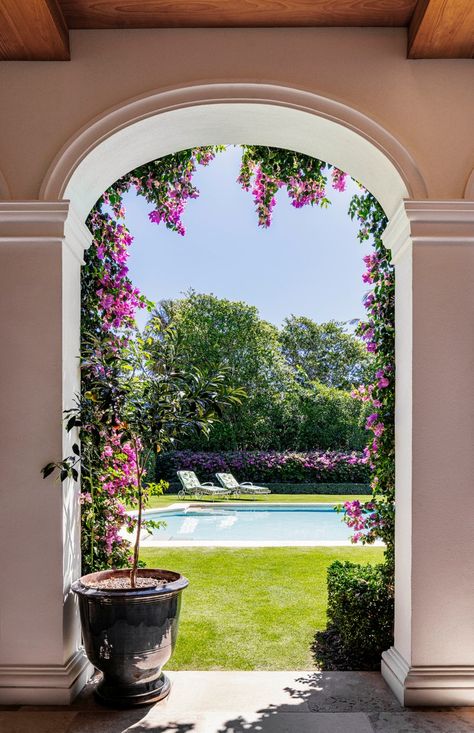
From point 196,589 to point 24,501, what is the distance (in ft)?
9.89

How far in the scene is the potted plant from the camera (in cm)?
323

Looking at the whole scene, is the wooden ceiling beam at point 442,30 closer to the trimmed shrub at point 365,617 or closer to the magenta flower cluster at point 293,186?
the magenta flower cluster at point 293,186

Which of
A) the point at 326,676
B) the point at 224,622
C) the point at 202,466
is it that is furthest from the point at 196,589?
the point at 202,466

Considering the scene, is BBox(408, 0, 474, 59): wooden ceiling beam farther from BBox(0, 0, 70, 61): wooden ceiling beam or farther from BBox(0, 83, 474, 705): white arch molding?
BBox(0, 0, 70, 61): wooden ceiling beam

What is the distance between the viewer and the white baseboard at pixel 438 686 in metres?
3.25

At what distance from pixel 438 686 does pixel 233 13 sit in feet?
12.0

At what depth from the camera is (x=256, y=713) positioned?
323cm

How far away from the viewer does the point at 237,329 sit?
68.2ft

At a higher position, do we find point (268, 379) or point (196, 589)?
point (268, 379)

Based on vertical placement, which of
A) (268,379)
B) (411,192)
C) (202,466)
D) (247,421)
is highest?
(411,192)

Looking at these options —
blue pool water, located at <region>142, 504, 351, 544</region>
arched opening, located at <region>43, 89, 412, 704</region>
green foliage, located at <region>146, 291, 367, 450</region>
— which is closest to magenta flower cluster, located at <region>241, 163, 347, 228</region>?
arched opening, located at <region>43, 89, 412, 704</region>

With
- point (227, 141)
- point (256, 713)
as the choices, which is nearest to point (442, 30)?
point (227, 141)

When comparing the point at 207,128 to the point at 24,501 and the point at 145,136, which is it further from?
the point at 24,501

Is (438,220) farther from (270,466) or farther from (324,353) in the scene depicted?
(324,353)
